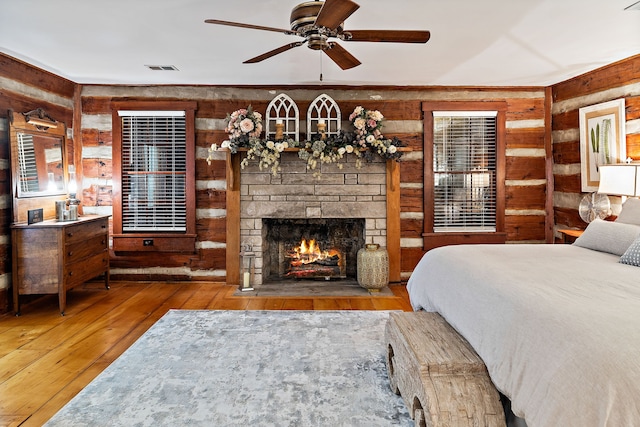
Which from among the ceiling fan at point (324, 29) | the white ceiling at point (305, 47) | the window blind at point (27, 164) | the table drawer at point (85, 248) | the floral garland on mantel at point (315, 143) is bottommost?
the table drawer at point (85, 248)

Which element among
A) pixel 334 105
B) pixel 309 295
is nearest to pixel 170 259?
pixel 309 295

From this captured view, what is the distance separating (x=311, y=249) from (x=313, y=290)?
79 cm

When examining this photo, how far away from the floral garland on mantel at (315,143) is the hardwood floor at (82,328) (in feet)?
5.24

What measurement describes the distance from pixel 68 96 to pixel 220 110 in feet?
6.05

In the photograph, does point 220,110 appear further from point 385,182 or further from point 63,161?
point 385,182

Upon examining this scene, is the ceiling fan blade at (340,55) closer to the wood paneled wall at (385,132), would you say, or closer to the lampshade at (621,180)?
the wood paneled wall at (385,132)

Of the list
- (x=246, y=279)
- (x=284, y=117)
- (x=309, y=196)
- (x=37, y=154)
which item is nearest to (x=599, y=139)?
(x=309, y=196)

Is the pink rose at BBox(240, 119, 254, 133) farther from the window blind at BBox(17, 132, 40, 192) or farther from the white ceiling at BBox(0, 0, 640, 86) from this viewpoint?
the window blind at BBox(17, 132, 40, 192)

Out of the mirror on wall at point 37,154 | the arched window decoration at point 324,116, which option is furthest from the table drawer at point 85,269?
the arched window decoration at point 324,116

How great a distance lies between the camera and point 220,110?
5406mm

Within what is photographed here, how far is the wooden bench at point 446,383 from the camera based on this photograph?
5.96 ft

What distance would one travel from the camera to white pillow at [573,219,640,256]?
2943mm

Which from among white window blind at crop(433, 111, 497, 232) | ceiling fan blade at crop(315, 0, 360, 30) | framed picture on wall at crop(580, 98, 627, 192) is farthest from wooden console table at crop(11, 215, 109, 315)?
framed picture on wall at crop(580, 98, 627, 192)

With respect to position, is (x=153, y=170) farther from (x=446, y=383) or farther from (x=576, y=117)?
(x=576, y=117)
